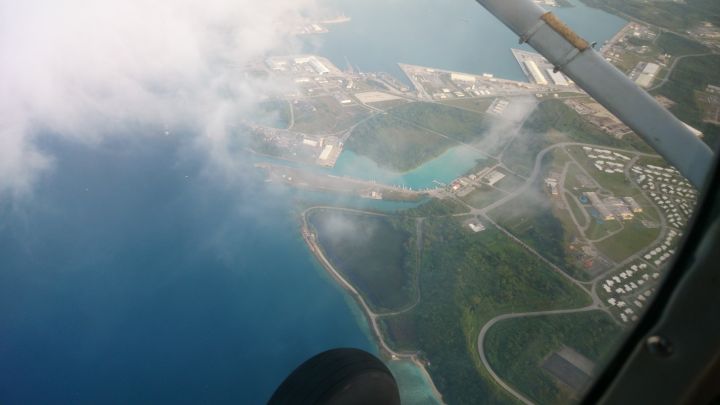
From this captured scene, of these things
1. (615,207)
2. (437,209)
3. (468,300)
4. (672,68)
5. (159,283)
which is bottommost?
(159,283)

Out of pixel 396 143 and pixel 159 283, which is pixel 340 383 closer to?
pixel 159 283

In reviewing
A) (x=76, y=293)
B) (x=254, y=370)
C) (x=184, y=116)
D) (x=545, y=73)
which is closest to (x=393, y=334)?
(x=254, y=370)

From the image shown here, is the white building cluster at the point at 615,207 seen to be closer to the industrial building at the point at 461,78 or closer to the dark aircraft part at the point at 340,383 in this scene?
the industrial building at the point at 461,78

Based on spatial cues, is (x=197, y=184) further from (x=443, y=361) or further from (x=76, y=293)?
(x=443, y=361)

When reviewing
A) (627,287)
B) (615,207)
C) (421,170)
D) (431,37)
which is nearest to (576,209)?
(615,207)

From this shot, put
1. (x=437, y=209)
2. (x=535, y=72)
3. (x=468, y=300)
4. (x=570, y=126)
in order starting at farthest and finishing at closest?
(x=535, y=72) < (x=570, y=126) < (x=437, y=209) < (x=468, y=300)

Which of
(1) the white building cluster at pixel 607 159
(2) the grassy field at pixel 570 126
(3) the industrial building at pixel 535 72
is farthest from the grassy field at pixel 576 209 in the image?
(3) the industrial building at pixel 535 72
